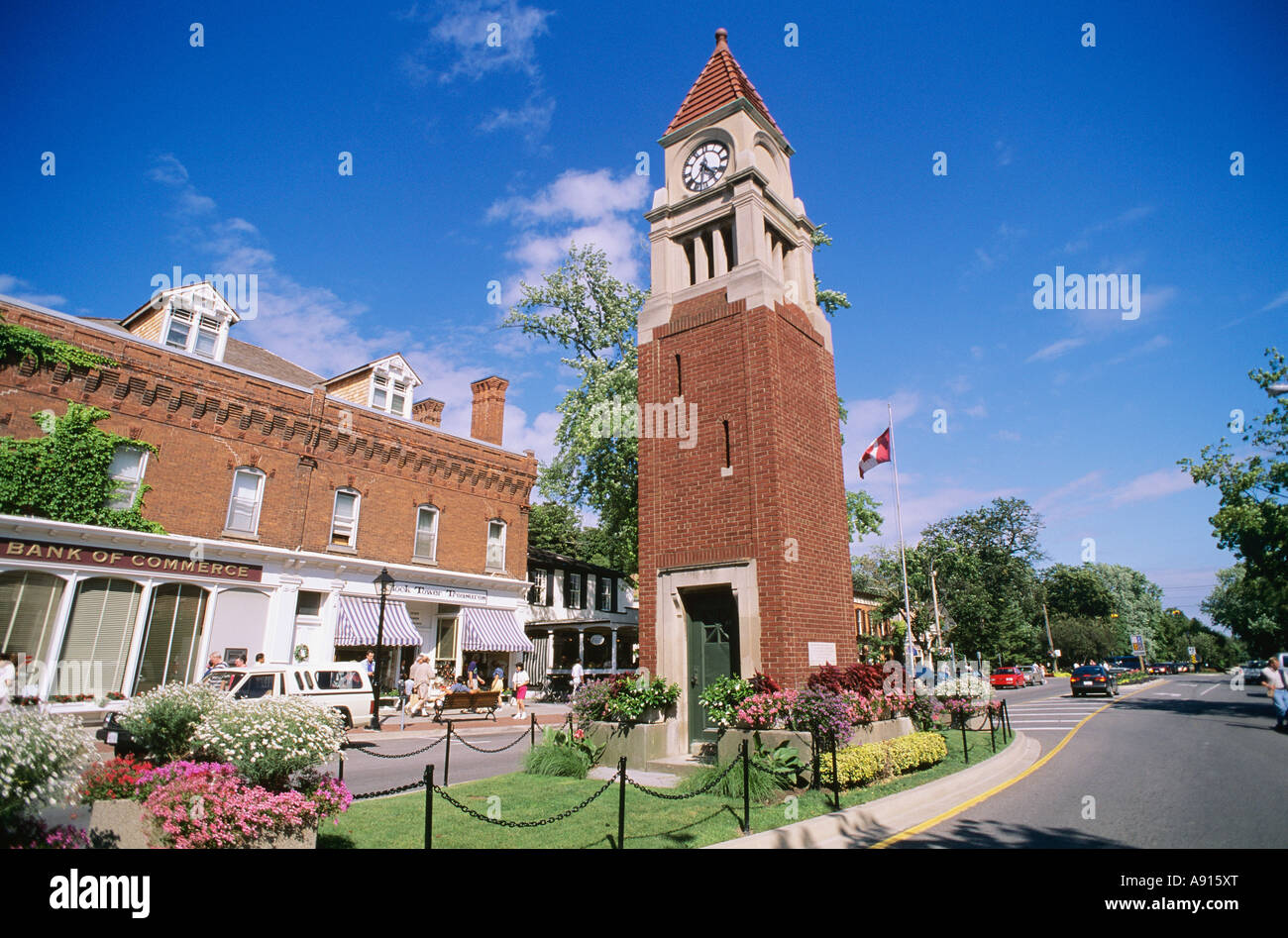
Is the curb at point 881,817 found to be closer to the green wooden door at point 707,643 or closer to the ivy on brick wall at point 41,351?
the green wooden door at point 707,643

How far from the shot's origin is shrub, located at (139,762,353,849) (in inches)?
208

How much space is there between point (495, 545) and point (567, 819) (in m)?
23.6

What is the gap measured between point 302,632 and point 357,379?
35.0ft

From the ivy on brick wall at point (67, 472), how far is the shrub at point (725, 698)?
61.4 feet

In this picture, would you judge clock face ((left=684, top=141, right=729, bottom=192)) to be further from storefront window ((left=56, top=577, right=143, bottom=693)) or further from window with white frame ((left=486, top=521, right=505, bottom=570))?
storefront window ((left=56, top=577, right=143, bottom=693))

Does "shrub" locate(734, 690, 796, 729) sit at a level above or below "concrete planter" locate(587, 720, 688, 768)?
above

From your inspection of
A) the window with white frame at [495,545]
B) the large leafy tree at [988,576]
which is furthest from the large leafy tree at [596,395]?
the large leafy tree at [988,576]

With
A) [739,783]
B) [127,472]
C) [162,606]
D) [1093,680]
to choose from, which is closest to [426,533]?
[162,606]

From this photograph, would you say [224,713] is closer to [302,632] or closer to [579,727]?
[579,727]

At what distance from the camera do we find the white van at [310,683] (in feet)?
51.1

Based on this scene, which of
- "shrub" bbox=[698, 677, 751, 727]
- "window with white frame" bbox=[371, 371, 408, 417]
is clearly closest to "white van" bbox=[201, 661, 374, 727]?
"shrub" bbox=[698, 677, 751, 727]

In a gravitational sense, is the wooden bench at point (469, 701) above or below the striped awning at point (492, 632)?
below

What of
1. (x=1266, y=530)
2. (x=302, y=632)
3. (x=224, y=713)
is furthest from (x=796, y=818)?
(x=1266, y=530)

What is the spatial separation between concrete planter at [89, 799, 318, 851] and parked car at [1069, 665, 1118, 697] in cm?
3994
